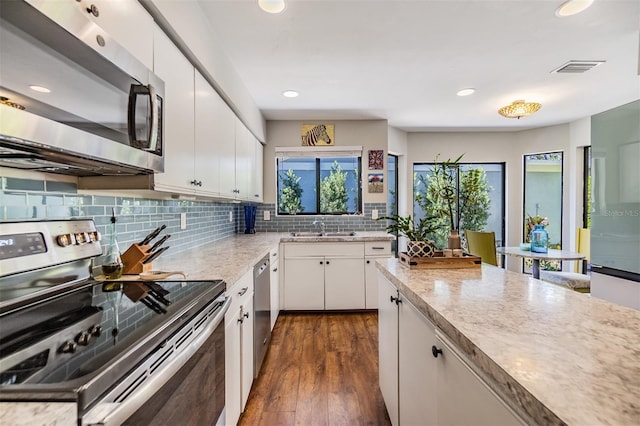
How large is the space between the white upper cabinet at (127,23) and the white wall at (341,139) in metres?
2.76

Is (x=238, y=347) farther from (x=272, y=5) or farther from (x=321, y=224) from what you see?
(x=321, y=224)

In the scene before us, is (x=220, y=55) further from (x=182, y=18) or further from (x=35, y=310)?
(x=35, y=310)

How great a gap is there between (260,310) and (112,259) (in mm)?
1069

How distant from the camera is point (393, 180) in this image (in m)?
4.88

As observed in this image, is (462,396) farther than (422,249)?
No

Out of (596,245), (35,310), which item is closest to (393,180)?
(596,245)

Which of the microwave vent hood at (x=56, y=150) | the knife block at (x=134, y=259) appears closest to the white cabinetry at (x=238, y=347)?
the knife block at (x=134, y=259)

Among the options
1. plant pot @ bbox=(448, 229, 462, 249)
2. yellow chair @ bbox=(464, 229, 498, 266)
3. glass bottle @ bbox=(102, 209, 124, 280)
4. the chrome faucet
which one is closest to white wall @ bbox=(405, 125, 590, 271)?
yellow chair @ bbox=(464, 229, 498, 266)

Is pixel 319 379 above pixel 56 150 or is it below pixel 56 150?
below

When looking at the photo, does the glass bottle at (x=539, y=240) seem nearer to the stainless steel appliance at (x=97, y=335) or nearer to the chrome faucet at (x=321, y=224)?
the chrome faucet at (x=321, y=224)

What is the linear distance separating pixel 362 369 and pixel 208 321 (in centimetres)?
161

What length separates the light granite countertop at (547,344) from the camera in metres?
0.50

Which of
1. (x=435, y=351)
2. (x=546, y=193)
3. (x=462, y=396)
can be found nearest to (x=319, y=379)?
(x=435, y=351)

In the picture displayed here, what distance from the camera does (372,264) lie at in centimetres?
342
